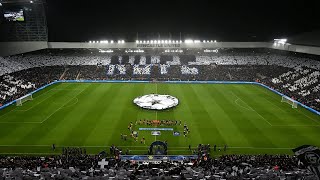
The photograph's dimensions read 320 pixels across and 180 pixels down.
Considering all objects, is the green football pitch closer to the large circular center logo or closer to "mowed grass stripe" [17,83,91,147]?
"mowed grass stripe" [17,83,91,147]

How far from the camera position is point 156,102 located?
4675 centimetres

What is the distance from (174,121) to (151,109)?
652 cm

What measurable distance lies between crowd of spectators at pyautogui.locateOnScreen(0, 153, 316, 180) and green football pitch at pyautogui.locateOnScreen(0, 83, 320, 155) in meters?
5.74

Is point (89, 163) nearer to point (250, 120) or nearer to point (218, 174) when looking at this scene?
point (218, 174)

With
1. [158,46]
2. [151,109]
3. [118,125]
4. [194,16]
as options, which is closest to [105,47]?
[158,46]

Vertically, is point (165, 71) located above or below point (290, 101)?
above

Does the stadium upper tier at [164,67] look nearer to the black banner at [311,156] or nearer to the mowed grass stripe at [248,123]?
the mowed grass stripe at [248,123]

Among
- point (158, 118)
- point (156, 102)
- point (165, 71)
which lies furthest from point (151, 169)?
point (165, 71)

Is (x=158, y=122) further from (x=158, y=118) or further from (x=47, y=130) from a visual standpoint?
(x=47, y=130)

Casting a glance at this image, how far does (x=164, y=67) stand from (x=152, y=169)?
59.4 metres

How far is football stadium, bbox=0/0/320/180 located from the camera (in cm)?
2289

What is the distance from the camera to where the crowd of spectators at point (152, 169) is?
18094 millimetres

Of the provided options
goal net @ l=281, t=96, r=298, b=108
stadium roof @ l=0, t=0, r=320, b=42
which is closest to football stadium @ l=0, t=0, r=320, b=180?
goal net @ l=281, t=96, r=298, b=108

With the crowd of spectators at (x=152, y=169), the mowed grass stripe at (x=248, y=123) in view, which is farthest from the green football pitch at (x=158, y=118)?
the crowd of spectators at (x=152, y=169)
